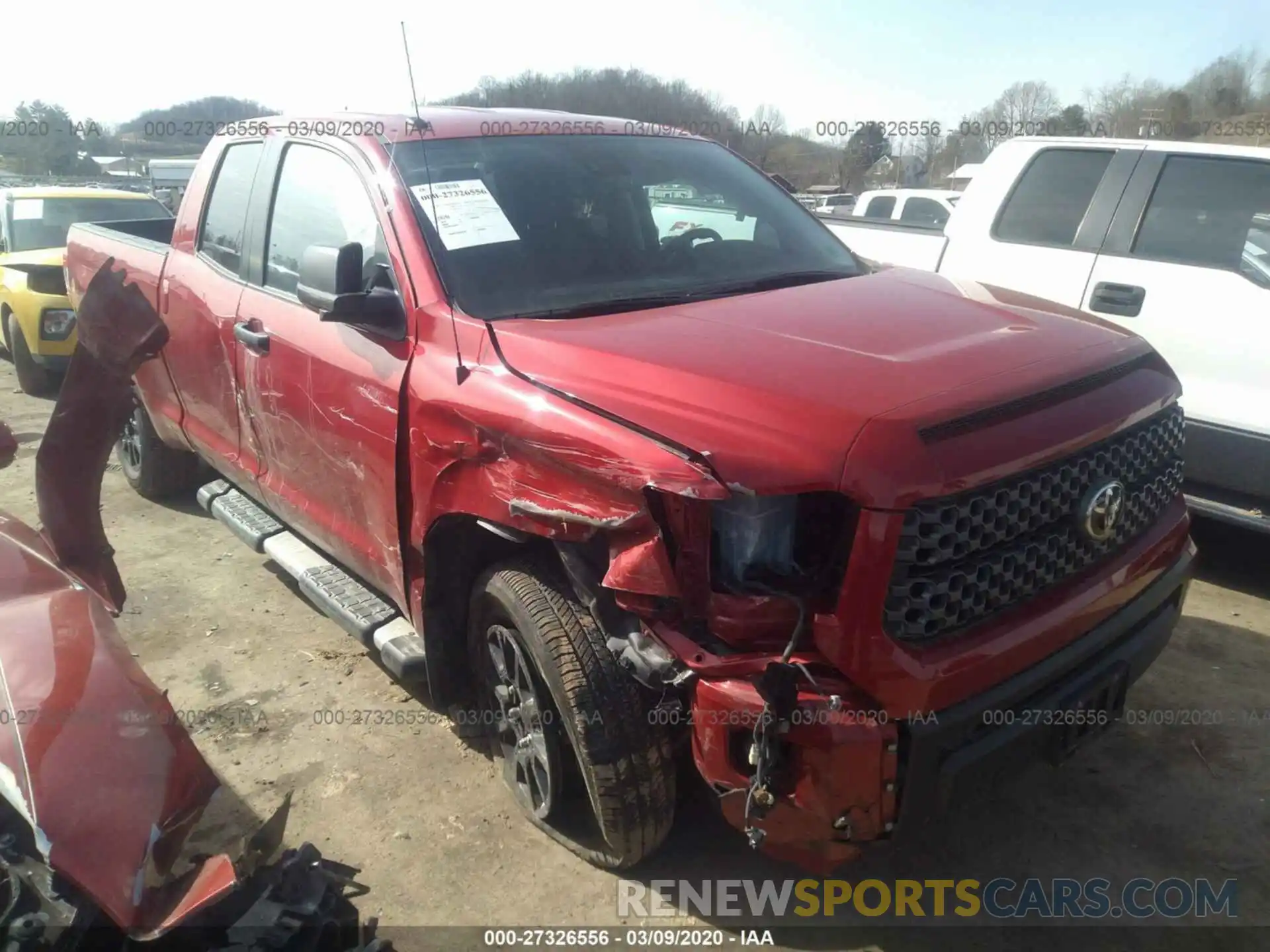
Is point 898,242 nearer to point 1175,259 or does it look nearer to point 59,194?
point 1175,259

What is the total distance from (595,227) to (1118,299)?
9.23ft

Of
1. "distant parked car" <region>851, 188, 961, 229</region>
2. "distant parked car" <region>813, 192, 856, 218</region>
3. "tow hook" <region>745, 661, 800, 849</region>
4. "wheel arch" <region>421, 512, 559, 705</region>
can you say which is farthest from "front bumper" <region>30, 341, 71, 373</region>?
"distant parked car" <region>813, 192, 856, 218</region>

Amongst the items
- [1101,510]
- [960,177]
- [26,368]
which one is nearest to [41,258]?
[26,368]

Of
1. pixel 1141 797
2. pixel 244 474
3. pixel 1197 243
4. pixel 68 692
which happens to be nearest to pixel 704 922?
pixel 1141 797

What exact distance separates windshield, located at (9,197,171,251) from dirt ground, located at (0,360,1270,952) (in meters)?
6.38

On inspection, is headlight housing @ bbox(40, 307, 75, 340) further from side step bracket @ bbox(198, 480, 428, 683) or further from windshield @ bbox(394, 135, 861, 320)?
windshield @ bbox(394, 135, 861, 320)

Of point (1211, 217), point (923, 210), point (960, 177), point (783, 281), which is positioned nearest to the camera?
point (783, 281)

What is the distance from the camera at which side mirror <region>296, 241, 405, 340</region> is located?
282 cm

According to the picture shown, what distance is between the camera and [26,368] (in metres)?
8.35

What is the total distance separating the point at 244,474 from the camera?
13.5 feet

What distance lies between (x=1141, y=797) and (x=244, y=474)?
361 cm

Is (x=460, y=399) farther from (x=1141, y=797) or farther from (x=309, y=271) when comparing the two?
(x=1141, y=797)

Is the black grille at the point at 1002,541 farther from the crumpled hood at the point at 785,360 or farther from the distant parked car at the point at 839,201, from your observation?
the distant parked car at the point at 839,201

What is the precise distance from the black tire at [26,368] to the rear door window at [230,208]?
16.3 feet
